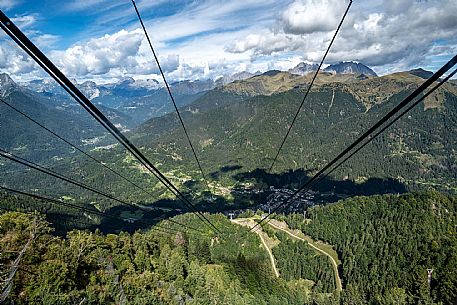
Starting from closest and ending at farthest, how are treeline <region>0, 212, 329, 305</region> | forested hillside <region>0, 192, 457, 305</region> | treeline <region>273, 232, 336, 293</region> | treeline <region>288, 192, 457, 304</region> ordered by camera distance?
treeline <region>0, 212, 329, 305</region> < forested hillside <region>0, 192, 457, 305</region> < treeline <region>288, 192, 457, 304</region> < treeline <region>273, 232, 336, 293</region>

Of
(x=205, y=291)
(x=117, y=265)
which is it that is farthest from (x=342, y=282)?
(x=117, y=265)

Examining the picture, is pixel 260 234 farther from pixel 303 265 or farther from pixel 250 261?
pixel 250 261

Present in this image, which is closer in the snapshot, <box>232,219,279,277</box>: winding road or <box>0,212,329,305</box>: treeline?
<box>0,212,329,305</box>: treeline

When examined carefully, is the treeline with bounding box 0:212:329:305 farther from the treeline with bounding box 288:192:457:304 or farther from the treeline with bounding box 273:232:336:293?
the treeline with bounding box 288:192:457:304

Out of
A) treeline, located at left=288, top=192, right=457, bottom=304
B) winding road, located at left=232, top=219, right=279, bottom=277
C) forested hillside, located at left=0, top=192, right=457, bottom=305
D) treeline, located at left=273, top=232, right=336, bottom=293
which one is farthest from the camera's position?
winding road, located at left=232, top=219, right=279, bottom=277

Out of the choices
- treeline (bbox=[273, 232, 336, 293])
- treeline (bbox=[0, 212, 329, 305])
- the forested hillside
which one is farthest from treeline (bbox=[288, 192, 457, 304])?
treeline (bbox=[0, 212, 329, 305])

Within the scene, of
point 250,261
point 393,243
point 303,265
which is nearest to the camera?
point 250,261

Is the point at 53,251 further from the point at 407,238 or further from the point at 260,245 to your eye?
the point at 407,238

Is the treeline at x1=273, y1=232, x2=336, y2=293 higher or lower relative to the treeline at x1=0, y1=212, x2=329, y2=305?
lower

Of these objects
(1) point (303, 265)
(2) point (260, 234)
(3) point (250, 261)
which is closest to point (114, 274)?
(3) point (250, 261)
